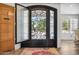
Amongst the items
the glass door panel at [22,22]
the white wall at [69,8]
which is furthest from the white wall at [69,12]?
the glass door panel at [22,22]

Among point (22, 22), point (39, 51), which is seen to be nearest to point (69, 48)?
point (39, 51)

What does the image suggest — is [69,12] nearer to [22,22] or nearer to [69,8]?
[69,8]

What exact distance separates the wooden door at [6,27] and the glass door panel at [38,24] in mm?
338

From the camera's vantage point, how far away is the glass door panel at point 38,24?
2.00 meters

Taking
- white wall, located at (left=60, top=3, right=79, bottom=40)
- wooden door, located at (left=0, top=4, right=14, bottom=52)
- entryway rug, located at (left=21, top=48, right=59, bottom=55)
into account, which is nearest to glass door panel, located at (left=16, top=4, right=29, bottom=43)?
wooden door, located at (left=0, top=4, right=14, bottom=52)

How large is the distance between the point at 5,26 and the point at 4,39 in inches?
8.2

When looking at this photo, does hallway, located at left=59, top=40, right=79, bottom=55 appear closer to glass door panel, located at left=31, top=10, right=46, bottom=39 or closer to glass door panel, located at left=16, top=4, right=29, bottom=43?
glass door panel, located at left=31, top=10, right=46, bottom=39

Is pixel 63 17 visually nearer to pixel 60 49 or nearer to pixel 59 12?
pixel 59 12

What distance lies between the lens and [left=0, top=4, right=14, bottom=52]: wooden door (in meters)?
1.93

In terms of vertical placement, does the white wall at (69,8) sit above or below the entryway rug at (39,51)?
above

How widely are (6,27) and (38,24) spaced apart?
512 millimetres

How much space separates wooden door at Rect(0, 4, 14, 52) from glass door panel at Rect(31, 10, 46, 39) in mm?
338

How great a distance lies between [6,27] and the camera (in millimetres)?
1931

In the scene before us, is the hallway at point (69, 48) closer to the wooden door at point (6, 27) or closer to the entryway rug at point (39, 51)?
the entryway rug at point (39, 51)
